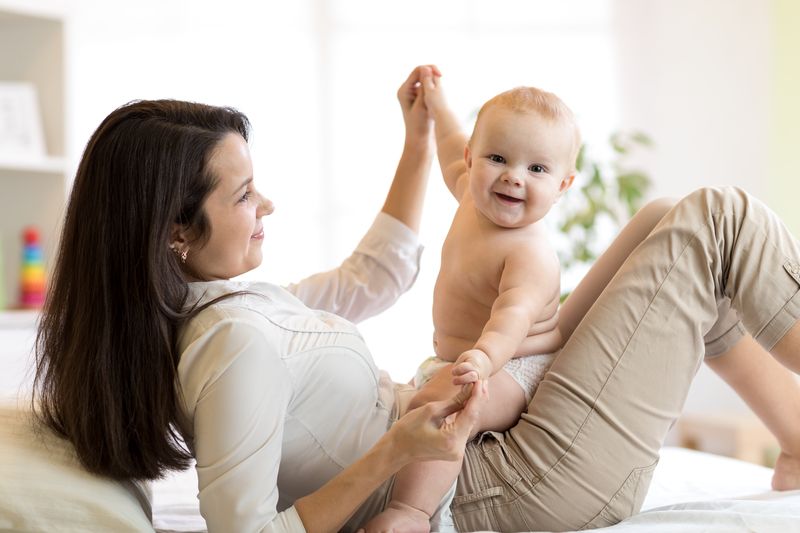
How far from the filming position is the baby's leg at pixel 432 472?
3.98 feet

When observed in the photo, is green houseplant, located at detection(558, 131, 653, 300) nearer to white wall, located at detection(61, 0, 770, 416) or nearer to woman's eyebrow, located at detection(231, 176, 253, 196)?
white wall, located at detection(61, 0, 770, 416)

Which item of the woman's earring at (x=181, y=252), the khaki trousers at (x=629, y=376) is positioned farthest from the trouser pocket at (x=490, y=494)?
the woman's earring at (x=181, y=252)

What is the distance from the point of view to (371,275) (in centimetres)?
183

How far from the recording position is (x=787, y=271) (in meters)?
1.28

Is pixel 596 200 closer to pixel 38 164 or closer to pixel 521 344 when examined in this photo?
pixel 38 164

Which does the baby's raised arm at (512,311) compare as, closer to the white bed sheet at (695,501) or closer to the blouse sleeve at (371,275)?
the white bed sheet at (695,501)

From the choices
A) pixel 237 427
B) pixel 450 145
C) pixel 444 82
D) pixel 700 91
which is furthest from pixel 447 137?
pixel 700 91

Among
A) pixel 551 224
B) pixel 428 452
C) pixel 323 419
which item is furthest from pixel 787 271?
pixel 551 224

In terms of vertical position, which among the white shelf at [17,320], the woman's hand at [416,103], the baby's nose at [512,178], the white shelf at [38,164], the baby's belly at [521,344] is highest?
the woman's hand at [416,103]

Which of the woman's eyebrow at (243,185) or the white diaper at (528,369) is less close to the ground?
the woman's eyebrow at (243,185)

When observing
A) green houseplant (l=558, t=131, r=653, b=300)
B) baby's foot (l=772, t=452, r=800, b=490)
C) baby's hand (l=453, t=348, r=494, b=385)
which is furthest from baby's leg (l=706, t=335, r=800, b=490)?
green houseplant (l=558, t=131, r=653, b=300)

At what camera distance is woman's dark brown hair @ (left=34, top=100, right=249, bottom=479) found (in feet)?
3.83

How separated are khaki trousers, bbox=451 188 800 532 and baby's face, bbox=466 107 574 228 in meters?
0.18

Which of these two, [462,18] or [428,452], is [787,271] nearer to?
[428,452]
